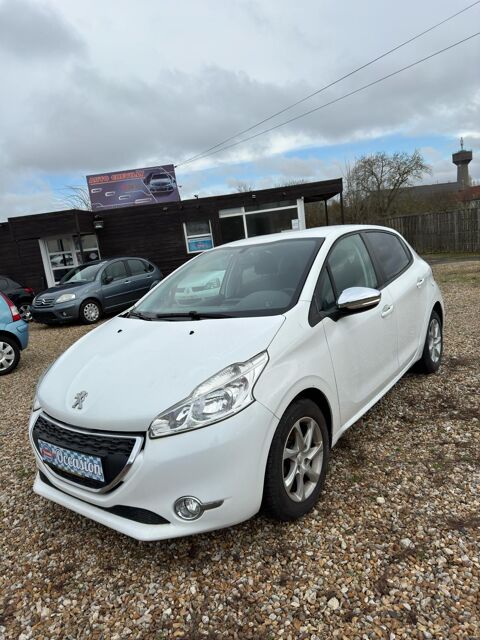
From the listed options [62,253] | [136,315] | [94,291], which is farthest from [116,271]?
[136,315]

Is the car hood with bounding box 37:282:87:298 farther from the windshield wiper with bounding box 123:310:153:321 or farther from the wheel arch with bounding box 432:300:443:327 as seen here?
the wheel arch with bounding box 432:300:443:327

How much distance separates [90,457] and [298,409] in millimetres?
1078

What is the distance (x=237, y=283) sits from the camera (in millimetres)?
3295

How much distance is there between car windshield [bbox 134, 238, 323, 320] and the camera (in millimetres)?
2857

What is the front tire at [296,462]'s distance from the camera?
7.32ft

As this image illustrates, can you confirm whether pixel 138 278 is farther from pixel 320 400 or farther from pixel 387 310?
pixel 320 400

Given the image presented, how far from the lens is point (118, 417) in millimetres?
2115

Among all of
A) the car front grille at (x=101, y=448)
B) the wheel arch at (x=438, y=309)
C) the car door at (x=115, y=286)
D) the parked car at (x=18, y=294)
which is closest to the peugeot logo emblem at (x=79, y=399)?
the car front grille at (x=101, y=448)

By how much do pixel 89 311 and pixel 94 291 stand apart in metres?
0.52

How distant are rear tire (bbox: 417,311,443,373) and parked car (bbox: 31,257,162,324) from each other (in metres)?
7.54

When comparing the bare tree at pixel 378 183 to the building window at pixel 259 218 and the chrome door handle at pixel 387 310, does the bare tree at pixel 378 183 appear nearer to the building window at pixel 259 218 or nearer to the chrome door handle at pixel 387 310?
the building window at pixel 259 218

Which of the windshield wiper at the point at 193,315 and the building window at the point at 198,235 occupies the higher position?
the building window at the point at 198,235

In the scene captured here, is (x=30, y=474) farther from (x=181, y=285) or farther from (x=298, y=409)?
(x=298, y=409)

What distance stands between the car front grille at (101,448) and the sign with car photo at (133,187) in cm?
2060
